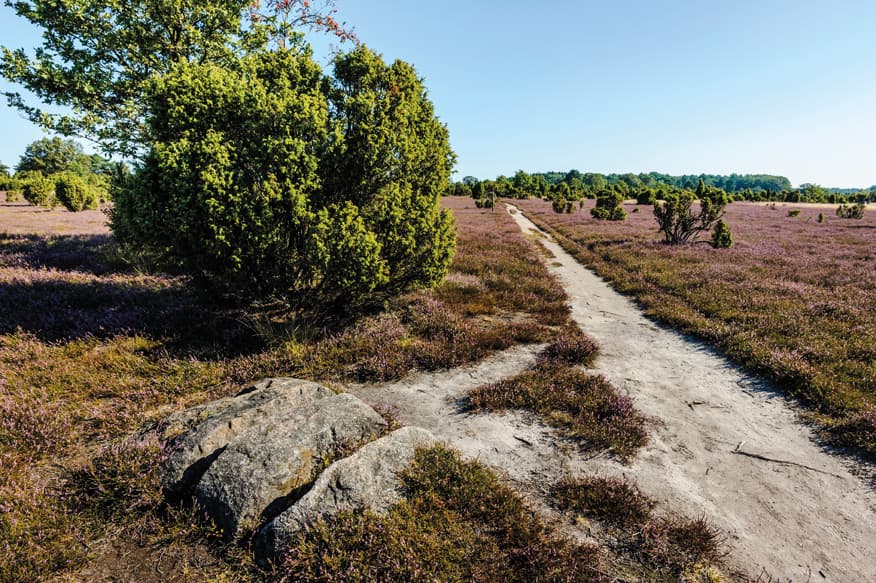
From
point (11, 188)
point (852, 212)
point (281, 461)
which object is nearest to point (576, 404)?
point (281, 461)

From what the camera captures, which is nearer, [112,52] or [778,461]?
[778,461]

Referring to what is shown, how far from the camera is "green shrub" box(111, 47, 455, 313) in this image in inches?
252

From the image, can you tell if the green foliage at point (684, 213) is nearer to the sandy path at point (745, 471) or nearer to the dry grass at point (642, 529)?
the sandy path at point (745, 471)

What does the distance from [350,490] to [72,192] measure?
174 feet

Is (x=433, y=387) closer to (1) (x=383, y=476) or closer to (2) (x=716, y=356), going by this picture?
(1) (x=383, y=476)

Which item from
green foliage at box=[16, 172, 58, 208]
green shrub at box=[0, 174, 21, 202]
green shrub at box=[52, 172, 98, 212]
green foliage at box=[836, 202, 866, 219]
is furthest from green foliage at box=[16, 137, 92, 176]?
green foliage at box=[836, 202, 866, 219]

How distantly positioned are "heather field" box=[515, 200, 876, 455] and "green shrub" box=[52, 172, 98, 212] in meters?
51.1

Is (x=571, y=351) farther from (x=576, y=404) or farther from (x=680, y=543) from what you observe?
(x=680, y=543)

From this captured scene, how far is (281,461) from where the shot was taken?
3.82m

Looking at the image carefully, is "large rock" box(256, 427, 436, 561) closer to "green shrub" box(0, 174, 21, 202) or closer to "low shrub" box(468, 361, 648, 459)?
"low shrub" box(468, 361, 648, 459)

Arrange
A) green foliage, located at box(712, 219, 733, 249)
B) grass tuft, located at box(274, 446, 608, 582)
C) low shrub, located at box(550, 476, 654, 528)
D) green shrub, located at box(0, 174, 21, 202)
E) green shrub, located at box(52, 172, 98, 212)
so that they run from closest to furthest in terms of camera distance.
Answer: grass tuft, located at box(274, 446, 608, 582)
low shrub, located at box(550, 476, 654, 528)
green foliage, located at box(712, 219, 733, 249)
green shrub, located at box(52, 172, 98, 212)
green shrub, located at box(0, 174, 21, 202)

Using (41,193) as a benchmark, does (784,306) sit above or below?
below

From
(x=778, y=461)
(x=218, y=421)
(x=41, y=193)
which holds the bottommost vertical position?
(x=778, y=461)

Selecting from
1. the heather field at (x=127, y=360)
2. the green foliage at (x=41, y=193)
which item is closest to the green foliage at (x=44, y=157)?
the green foliage at (x=41, y=193)
